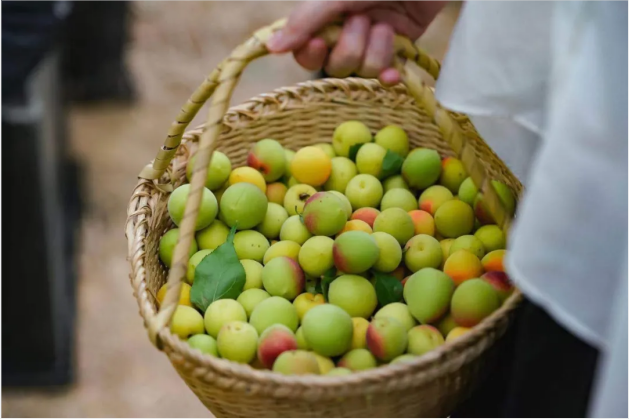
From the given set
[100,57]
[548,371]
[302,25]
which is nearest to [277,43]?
[302,25]

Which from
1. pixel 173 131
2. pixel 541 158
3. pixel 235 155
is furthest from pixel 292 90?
pixel 541 158

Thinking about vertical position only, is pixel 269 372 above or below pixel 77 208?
above

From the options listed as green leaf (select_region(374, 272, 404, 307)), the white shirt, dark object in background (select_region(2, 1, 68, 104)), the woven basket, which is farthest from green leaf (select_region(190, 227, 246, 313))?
dark object in background (select_region(2, 1, 68, 104))

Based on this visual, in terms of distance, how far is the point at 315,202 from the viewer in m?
0.82

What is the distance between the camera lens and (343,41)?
26.7 inches

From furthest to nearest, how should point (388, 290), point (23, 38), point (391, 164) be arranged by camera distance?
point (23, 38) → point (391, 164) → point (388, 290)

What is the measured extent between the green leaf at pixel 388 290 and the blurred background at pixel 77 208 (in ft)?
3.10

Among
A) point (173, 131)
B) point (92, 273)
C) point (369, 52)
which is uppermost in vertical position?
point (369, 52)

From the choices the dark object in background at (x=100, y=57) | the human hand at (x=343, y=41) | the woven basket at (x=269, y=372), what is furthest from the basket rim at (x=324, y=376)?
the dark object in background at (x=100, y=57)

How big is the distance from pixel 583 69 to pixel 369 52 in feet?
0.82

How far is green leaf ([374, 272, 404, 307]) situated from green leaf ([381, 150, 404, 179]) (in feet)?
0.66

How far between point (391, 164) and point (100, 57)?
191 cm

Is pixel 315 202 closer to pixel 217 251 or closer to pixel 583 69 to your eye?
pixel 217 251

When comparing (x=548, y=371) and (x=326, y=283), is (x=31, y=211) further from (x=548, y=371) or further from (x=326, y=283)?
(x=548, y=371)
